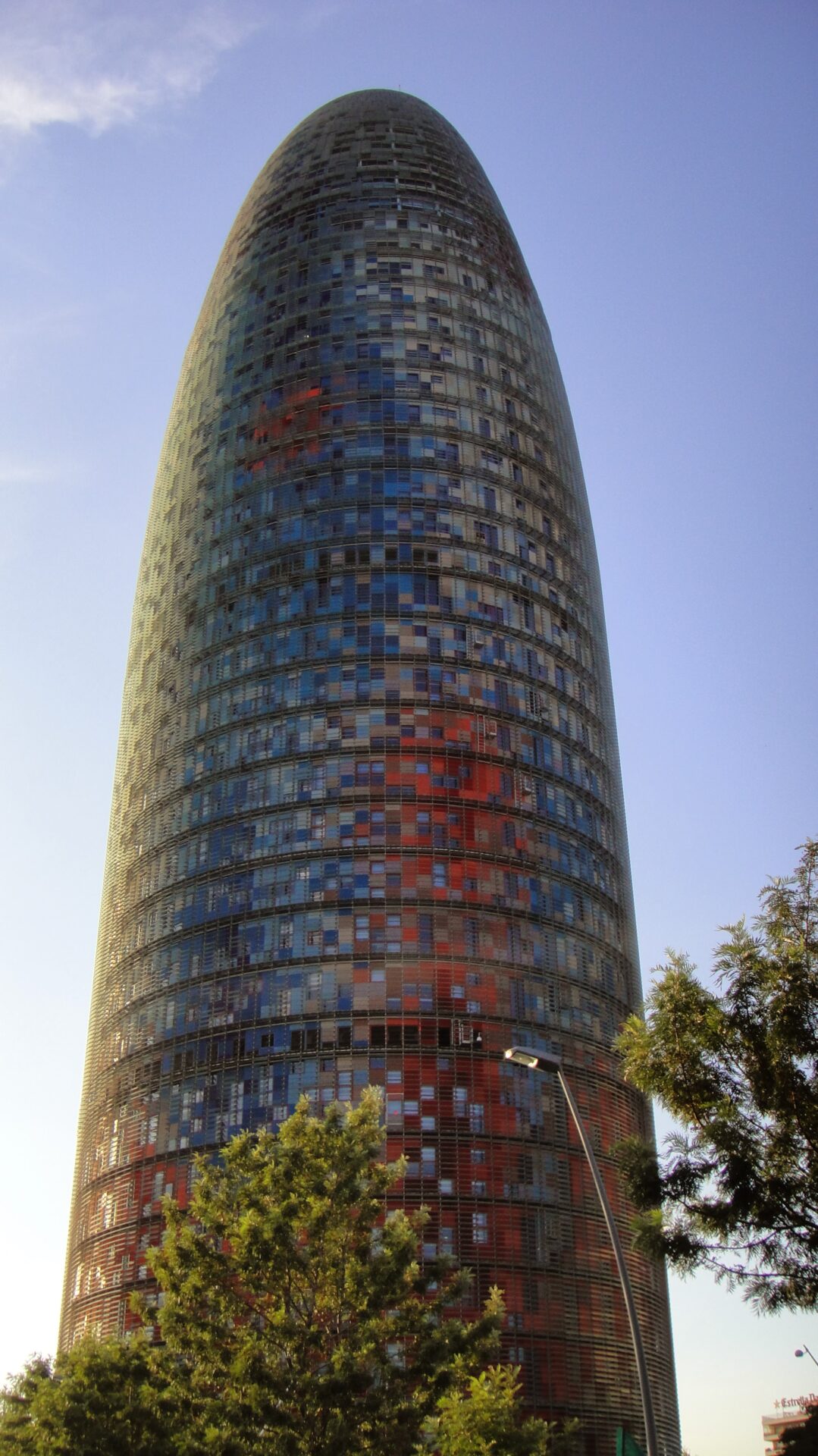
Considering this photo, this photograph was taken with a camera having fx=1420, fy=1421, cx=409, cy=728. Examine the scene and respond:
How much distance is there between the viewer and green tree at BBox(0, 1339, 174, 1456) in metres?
47.6

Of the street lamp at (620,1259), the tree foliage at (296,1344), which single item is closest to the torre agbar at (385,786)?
the tree foliage at (296,1344)

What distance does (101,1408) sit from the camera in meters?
48.7

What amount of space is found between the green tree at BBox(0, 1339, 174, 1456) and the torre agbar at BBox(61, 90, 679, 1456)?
202 ft

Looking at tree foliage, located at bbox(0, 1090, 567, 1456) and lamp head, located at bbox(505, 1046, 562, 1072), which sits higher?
lamp head, located at bbox(505, 1046, 562, 1072)

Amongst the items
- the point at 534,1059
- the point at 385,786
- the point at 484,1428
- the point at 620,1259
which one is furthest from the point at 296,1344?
the point at 385,786

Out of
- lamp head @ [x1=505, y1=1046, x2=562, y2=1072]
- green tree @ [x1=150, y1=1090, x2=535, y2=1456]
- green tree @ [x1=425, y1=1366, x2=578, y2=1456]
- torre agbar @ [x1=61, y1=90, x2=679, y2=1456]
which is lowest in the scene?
green tree @ [x1=425, y1=1366, x2=578, y2=1456]

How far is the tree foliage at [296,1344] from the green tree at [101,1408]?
62 millimetres

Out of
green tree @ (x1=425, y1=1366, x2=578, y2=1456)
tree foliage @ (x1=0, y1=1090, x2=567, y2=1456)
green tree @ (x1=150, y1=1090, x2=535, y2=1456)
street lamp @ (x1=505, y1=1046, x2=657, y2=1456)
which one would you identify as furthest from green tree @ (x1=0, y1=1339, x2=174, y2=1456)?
street lamp @ (x1=505, y1=1046, x2=657, y2=1456)

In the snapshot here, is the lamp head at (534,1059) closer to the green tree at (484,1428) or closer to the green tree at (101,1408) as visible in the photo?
the green tree at (484,1428)

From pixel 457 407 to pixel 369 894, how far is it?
55.7 meters

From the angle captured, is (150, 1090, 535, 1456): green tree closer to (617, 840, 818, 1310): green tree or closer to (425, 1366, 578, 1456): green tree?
(425, 1366, 578, 1456): green tree

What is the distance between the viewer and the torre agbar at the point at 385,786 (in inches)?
4572

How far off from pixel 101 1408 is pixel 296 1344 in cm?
914

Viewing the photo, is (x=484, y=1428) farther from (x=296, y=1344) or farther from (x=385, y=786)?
(x=385, y=786)
